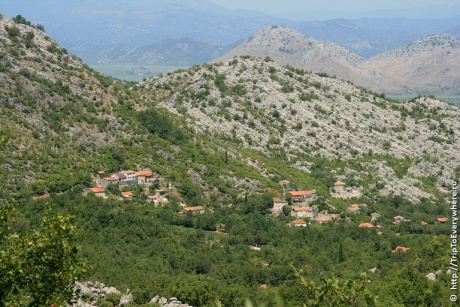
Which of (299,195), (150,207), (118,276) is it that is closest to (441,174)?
(299,195)

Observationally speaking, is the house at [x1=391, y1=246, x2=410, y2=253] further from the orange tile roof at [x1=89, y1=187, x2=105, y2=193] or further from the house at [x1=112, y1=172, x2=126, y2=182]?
the orange tile roof at [x1=89, y1=187, x2=105, y2=193]

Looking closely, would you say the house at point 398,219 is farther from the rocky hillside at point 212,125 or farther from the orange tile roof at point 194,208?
the orange tile roof at point 194,208

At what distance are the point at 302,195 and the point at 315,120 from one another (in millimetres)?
28584

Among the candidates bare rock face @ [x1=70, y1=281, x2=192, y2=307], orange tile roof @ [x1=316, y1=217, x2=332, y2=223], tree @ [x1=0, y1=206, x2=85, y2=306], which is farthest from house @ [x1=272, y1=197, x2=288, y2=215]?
tree @ [x1=0, y1=206, x2=85, y2=306]

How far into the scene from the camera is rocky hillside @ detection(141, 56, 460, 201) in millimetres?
97750

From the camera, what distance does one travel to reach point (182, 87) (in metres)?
108

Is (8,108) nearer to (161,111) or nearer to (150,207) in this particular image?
(150,207)

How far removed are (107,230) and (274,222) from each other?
21.2 metres

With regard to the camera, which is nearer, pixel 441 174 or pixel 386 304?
pixel 386 304

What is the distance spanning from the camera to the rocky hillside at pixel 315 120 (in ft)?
321

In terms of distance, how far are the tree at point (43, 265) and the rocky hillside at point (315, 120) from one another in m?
76.4

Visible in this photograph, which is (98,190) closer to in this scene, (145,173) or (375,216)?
(145,173)

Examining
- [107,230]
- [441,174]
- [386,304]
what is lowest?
[441,174]

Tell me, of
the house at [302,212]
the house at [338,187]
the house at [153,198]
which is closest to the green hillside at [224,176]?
the house at [153,198]
